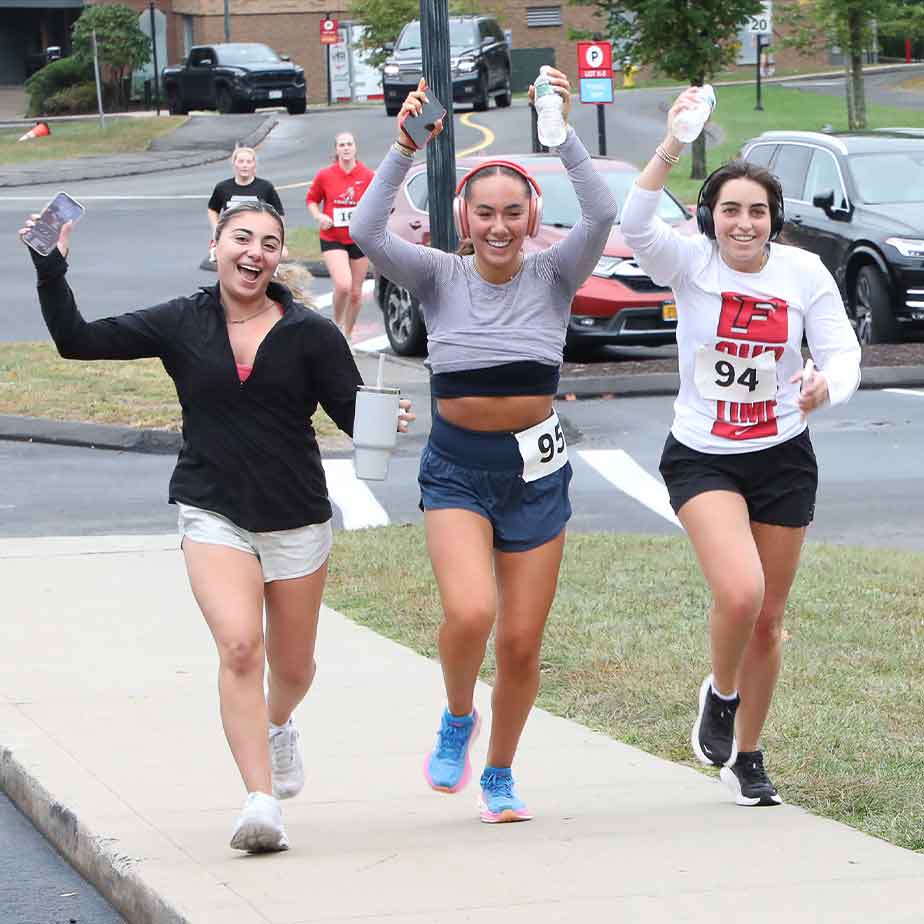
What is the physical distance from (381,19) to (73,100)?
930 centimetres

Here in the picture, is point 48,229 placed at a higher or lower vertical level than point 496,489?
higher

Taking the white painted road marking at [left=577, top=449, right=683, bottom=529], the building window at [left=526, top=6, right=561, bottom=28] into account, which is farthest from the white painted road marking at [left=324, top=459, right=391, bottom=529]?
the building window at [left=526, top=6, right=561, bottom=28]

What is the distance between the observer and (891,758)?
6438mm

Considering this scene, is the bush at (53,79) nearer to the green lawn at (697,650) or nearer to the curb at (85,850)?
the green lawn at (697,650)

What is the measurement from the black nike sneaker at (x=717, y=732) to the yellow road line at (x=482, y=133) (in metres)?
31.1

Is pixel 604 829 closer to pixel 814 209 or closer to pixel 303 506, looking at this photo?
pixel 303 506

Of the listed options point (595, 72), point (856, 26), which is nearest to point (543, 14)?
point (856, 26)

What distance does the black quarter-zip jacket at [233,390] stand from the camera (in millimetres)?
Answer: 5539

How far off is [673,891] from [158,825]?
1.58 meters

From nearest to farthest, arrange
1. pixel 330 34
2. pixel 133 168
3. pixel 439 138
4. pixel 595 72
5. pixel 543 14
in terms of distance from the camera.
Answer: pixel 439 138, pixel 595 72, pixel 133 168, pixel 330 34, pixel 543 14

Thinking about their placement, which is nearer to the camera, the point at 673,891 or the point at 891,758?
the point at 673,891

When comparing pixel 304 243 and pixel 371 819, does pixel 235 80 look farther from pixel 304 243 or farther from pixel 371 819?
pixel 371 819

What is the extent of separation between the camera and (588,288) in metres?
17.7

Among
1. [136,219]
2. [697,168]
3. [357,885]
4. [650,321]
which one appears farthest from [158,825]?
[697,168]
